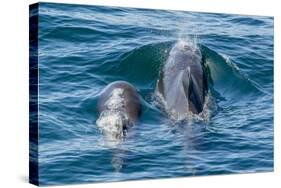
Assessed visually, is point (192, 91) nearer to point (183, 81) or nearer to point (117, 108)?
point (183, 81)

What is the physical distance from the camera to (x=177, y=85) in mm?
20016

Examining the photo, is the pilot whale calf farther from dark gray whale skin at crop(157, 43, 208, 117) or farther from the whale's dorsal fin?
the whale's dorsal fin

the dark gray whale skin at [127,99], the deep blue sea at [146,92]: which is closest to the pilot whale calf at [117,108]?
the dark gray whale skin at [127,99]

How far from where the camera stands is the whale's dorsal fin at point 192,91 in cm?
1978

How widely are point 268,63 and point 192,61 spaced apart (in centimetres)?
232

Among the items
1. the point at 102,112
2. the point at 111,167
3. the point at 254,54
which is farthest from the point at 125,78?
the point at 254,54

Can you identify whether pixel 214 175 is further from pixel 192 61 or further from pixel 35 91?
pixel 35 91

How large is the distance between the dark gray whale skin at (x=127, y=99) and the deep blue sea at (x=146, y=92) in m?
0.14

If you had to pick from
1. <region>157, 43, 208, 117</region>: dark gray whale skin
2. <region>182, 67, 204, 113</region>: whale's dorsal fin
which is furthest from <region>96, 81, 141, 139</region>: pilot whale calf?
<region>182, 67, 204, 113</region>: whale's dorsal fin

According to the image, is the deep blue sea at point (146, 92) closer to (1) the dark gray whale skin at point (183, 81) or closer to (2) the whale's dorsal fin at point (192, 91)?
(1) the dark gray whale skin at point (183, 81)

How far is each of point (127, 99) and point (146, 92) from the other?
1.95ft

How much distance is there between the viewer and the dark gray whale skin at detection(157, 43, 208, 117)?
19672 millimetres

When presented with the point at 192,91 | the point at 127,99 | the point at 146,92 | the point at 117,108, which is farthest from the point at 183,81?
the point at 117,108

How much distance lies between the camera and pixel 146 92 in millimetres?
19484
